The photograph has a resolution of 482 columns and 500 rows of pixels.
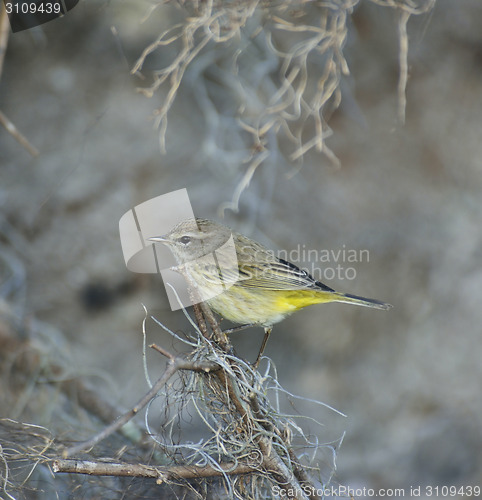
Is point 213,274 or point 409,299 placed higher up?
point 213,274

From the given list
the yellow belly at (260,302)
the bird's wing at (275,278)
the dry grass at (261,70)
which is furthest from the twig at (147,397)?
the dry grass at (261,70)

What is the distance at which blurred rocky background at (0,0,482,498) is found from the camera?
3783mm

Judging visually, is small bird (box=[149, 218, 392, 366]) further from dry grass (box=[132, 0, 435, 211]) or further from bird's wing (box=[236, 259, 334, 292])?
dry grass (box=[132, 0, 435, 211])

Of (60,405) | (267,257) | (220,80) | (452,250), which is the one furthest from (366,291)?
(60,405)

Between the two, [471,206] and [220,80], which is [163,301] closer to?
[220,80]

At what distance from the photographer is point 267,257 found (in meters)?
3.62

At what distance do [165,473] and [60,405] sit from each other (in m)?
1.63

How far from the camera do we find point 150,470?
2.20 m

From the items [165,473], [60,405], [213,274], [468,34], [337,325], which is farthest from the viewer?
Answer: [337,325]

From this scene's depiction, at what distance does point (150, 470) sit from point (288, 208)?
232 cm

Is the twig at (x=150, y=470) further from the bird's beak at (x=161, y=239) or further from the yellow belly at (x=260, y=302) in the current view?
the bird's beak at (x=161, y=239)

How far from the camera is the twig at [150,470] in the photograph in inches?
79.2

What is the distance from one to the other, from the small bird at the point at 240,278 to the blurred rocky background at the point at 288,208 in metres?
0.45

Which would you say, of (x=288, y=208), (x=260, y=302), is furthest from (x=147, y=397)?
(x=288, y=208)
